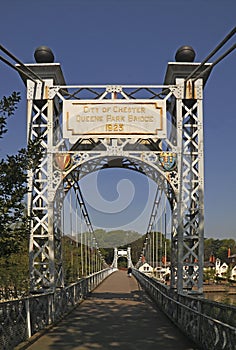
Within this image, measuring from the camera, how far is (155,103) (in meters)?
12.4

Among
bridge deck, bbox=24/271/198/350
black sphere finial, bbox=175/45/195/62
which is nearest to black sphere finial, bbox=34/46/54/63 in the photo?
black sphere finial, bbox=175/45/195/62

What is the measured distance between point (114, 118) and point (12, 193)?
227 inches

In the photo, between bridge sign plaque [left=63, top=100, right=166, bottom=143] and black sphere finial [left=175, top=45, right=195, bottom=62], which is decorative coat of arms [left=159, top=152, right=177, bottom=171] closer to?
bridge sign plaque [left=63, top=100, right=166, bottom=143]

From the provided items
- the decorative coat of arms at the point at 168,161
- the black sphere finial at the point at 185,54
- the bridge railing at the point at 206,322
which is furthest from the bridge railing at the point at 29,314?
the black sphere finial at the point at 185,54

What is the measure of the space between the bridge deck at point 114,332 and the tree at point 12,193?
1.91 m

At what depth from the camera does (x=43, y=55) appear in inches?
A: 480

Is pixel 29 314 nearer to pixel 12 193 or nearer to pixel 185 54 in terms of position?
pixel 12 193

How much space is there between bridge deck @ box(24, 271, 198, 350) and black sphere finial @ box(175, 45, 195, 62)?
5.73 m

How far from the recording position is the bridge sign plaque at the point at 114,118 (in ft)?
40.3

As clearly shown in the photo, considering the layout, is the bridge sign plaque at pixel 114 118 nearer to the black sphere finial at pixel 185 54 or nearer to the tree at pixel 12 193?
the black sphere finial at pixel 185 54

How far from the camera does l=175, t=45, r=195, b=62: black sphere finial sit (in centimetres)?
1232

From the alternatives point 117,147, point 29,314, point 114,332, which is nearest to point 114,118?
point 117,147

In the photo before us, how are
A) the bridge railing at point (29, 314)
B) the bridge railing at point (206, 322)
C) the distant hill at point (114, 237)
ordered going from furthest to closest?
the distant hill at point (114, 237), the bridge railing at point (29, 314), the bridge railing at point (206, 322)

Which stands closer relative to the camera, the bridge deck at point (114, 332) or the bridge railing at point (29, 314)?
the bridge railing at point (29, 314)
